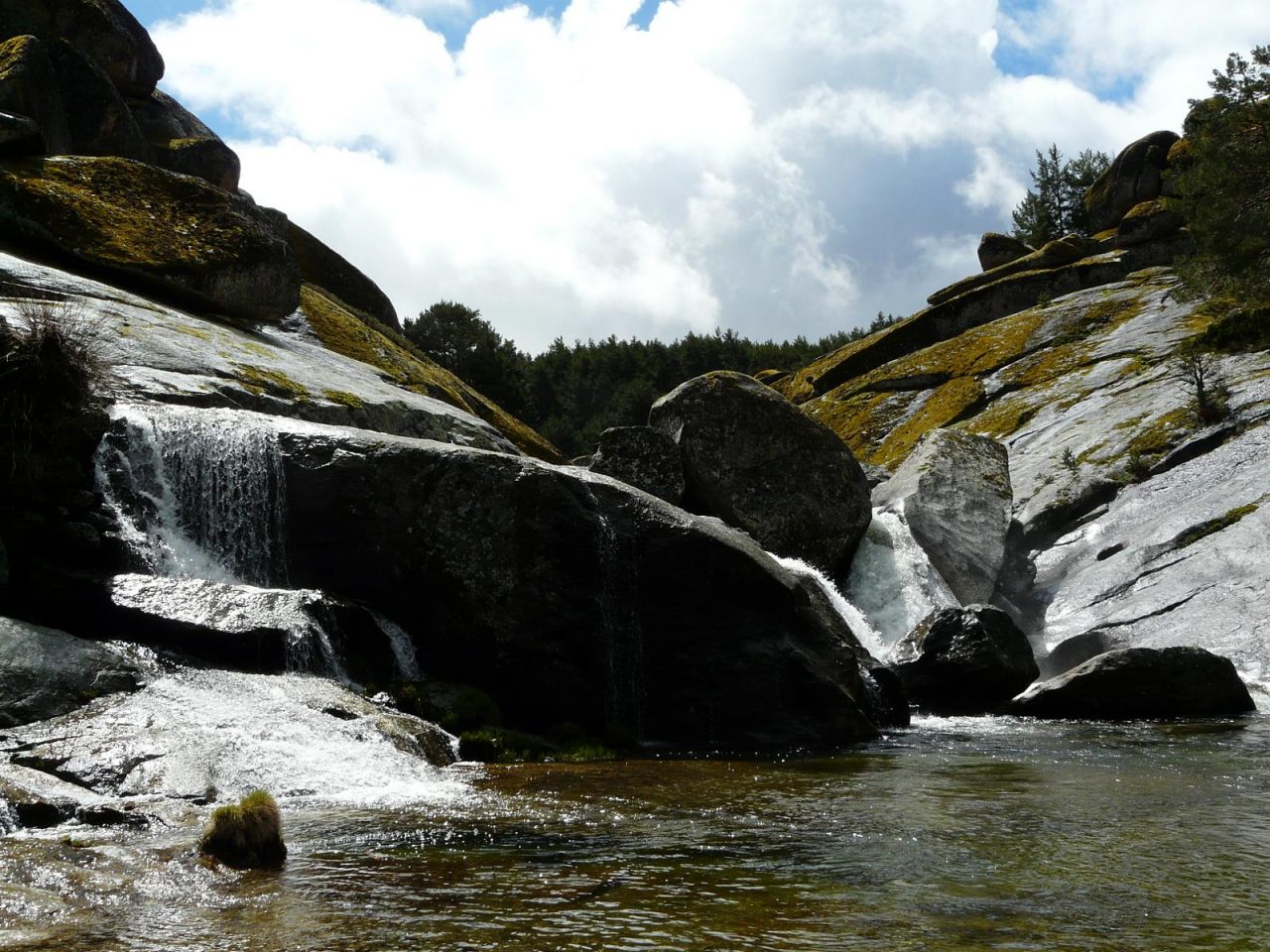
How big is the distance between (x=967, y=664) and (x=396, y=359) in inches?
817

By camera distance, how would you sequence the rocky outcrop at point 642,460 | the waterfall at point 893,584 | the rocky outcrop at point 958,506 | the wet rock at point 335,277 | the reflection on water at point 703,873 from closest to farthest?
the reflection on water at point 703,873 → the rocky outcrop at point 642,460 → the waterfall at point 893,584 → the rocky outcrop at point 958,506 → the wet rock at point 335,277

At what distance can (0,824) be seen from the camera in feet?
29.1

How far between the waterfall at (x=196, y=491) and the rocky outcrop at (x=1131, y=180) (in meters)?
59.1

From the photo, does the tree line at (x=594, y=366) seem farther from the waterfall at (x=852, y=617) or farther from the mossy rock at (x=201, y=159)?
the waterfall at (x=852, y=617)

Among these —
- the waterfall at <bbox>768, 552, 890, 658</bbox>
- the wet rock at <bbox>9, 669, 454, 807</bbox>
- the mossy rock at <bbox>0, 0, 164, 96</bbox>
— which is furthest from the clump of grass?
the mossy rock at <bbox>0, 0, 164, 96</bbox>

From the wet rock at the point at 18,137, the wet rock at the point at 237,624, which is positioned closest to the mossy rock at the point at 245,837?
the wet rock at the point at 237,624

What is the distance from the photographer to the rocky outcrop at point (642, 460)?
93.2 feet

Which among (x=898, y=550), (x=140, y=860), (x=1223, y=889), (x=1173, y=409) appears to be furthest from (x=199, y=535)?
(x=1173, y=409)

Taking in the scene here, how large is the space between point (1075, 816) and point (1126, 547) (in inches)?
851

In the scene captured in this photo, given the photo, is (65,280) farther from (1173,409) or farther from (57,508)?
(1173,409)

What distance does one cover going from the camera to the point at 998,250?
72.6 metres

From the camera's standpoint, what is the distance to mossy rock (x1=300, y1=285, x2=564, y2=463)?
3206cm

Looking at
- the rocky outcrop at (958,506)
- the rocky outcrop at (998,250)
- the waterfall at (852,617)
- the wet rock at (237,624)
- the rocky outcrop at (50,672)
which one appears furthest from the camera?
the rocky outcrop at (998,250)

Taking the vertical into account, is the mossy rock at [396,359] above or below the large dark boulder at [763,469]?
above
